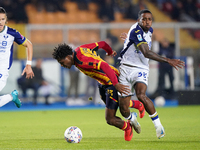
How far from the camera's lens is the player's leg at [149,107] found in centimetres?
602

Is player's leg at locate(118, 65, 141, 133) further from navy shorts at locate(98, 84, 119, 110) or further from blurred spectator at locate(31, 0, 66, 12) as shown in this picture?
blurred spectator at locate(31, 0, 66, 12)

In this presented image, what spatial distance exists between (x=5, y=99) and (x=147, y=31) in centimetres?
278

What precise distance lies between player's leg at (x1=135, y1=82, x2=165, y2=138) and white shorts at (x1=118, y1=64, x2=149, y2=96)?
110 millimetres

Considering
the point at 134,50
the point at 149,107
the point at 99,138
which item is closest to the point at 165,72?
the point at 134,50

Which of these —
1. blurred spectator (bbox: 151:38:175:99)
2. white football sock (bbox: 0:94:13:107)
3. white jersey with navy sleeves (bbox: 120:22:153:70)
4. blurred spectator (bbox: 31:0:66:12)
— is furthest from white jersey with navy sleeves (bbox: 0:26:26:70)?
blurred spectator (bbox: 31:0:66:12)

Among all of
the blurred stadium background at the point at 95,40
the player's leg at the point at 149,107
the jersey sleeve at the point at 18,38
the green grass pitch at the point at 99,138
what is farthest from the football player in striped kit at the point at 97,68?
the blurred stadium background at the point at 95,40

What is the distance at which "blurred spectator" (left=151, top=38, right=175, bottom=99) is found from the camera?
14755mm

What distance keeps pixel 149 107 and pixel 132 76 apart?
25.4 inches

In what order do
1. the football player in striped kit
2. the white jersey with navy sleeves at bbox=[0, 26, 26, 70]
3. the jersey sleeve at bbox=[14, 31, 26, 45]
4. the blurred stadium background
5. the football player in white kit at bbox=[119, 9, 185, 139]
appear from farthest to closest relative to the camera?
the blurred stadium background → the jersey sleeve at bbox=[14, 31, 26, 45] → the white jersey with navy sleeves at bbox=[0, 26, 26, 70] → the football player in white kit at bbox=[119, 9, 185, 139] → the football player in striped kit

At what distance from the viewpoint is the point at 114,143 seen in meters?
5.97

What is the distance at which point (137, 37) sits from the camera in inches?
251

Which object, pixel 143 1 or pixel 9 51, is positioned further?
pixel 143 1

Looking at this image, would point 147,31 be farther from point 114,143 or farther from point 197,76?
point 197,76

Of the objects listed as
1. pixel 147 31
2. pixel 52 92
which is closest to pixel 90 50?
pixel 147 31
